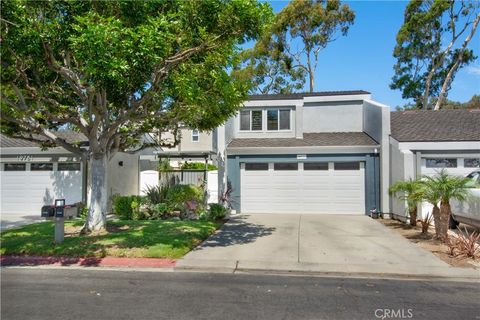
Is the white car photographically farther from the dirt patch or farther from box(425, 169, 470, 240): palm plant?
the dirt patch

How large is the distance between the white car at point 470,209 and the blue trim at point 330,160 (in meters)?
3.82

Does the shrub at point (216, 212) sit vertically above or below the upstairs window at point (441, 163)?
below

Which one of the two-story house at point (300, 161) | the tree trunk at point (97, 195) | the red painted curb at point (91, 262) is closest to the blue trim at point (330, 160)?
the two-story house at point (300, 161)

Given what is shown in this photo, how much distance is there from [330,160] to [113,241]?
1040 cm

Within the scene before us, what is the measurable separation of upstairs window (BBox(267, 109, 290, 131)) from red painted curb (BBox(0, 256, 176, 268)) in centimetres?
1174

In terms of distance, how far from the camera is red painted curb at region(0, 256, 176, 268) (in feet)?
28.9

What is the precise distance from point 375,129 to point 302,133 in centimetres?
342

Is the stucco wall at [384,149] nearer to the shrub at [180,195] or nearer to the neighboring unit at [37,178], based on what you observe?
the shrub at [180,195]

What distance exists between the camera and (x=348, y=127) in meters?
19.8

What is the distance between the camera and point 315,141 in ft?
59.6

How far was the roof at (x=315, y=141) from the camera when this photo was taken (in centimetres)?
1756

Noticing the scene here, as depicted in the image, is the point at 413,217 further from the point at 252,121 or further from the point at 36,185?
the point at 36,185

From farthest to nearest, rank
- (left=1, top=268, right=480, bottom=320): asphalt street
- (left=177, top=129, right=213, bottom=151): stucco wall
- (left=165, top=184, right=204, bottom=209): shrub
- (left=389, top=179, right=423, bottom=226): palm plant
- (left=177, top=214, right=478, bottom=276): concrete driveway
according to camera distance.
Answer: (left=177, top=129, right=213, bottom=151): stucco wall < (left=165, top=184, right=204, bottom=209): shrub < (left=389, top=179, right=423, bottom=226): palm plant < (left=177, top=214, right=478, bottom=276): concrete driveway < (left=1, top=268, right=480, bottom=320): asphalt street

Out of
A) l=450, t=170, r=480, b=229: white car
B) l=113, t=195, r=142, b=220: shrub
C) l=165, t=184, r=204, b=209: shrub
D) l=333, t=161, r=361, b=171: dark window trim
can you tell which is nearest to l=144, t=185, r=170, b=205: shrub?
l=165, t=184, r=204, b=209: shrub
